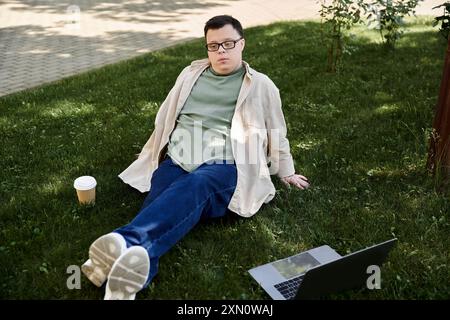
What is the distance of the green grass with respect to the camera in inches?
118

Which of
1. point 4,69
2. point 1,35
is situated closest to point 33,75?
point 4,69

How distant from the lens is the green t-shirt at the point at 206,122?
3.53m

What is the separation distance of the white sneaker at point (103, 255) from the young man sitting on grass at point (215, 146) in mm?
317

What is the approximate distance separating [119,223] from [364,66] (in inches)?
175

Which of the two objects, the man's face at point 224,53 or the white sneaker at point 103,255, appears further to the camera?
the man's face at point 224,53

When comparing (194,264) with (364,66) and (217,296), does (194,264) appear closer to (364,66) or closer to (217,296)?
(217,296)

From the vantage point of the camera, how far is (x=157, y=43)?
8.84 metres

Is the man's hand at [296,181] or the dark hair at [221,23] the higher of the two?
the dark hair at [221,23]

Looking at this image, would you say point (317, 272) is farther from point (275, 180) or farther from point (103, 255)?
point (275, 180)

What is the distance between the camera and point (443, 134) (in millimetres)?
3723

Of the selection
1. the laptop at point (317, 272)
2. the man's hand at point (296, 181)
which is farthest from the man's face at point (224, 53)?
the laptop at point (317, 272)

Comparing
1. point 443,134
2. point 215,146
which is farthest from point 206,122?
point 443,134

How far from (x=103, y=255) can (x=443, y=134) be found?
255 centimetres

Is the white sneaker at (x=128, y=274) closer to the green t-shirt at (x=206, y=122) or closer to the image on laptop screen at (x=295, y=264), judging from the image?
the image on laptop screen at (x=295, y=264)
